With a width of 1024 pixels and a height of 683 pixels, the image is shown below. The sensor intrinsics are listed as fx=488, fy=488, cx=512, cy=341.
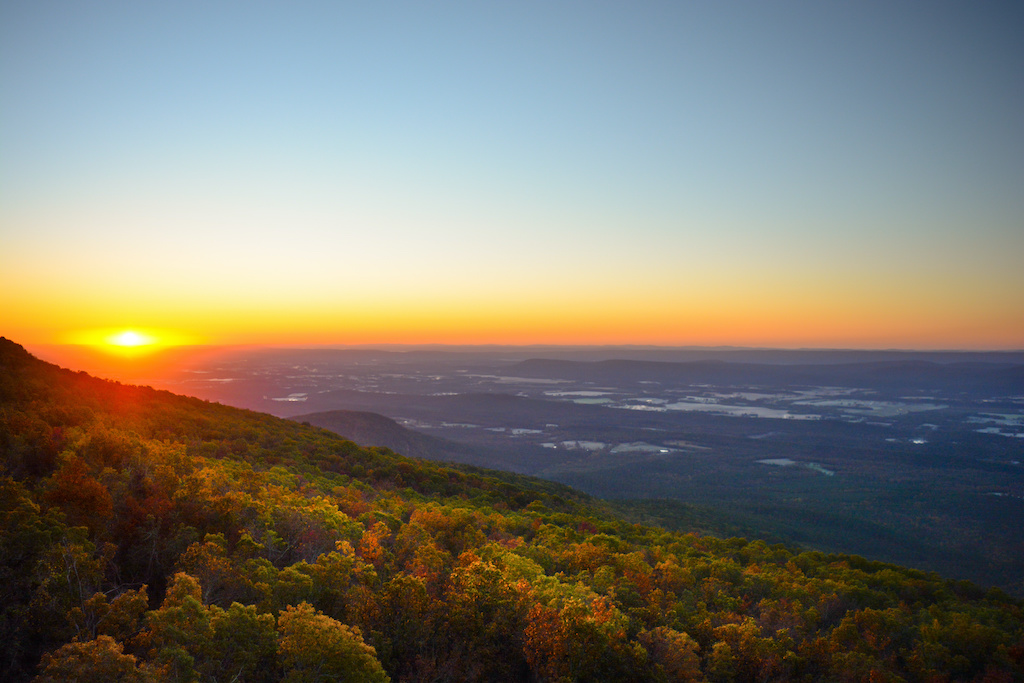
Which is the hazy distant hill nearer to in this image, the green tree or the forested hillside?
the forested hillside

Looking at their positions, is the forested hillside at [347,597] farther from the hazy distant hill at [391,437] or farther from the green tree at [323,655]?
the hazy distant hill at [391,437]

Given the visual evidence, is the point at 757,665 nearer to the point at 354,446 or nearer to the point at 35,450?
the point at 35,450

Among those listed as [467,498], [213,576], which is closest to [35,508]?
[213,576]

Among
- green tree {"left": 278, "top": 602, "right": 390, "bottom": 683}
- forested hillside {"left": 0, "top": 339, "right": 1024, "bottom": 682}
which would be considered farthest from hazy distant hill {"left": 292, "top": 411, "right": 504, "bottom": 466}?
green tree {"left": 278, "top": 602, "right": 390, "bottom": 683}

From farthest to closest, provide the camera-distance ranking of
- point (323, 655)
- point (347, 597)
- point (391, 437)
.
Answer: point (391, 437), point (347, 597), point (323, 655)

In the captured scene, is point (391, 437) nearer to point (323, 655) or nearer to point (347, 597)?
point (347, 597)

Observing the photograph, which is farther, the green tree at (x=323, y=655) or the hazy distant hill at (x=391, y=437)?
the hazy distant hill at (x=391, y=437)

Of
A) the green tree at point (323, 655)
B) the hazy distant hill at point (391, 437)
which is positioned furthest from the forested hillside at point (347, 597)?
the hazy distant hill at point (391, 437)

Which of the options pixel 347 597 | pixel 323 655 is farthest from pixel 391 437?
pixel 323 655
